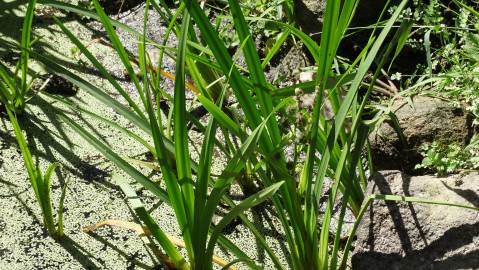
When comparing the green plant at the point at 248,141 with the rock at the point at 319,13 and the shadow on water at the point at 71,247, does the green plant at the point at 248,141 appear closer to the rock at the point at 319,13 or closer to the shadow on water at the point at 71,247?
the shadow on water at the point at 71,247

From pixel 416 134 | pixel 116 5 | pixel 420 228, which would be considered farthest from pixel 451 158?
pixel 116 5

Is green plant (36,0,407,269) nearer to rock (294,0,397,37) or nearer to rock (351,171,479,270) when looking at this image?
rock (351,171,479,270)

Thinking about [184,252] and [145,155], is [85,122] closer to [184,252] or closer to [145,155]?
[145,155]

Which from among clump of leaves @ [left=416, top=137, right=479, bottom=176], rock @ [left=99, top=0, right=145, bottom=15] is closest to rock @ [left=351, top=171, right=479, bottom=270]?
clump of leaves @ [left=416, top=137, right=479, bottom=176]

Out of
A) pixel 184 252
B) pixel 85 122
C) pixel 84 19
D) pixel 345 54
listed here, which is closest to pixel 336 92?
pixel 184 252

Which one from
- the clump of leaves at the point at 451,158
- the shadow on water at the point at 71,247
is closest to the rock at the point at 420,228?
the clump of leaves at the point at 451,158
